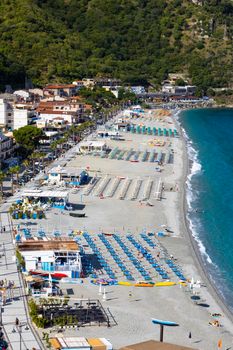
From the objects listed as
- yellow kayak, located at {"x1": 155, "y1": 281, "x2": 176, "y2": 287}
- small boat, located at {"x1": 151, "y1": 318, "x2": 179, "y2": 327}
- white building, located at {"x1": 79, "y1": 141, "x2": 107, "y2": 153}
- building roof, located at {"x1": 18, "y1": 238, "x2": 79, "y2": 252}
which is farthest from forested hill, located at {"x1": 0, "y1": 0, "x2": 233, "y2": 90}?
small boat, located at {"x1": 151, "y1": 318, "x2": 179, "y2": 327}

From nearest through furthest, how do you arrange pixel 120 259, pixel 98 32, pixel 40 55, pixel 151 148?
pixel 120 259, pixel 151 148, pixel 40 55, pixel 98 32

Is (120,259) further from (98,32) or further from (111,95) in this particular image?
(98,32)

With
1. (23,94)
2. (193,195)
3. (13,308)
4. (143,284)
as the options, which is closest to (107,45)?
(23,94)

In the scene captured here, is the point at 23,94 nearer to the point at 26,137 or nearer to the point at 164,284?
the point at 26,137

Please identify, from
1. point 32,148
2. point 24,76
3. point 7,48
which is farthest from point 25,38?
point 32,148

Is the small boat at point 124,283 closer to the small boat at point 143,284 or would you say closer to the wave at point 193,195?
the small boat at point 143,284

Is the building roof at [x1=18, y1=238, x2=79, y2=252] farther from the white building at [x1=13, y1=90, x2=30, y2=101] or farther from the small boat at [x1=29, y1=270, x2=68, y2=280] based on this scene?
the white building at [x1=13, y1=90, x2=30, y2=101]

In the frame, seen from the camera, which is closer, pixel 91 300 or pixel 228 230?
pixel 91 300

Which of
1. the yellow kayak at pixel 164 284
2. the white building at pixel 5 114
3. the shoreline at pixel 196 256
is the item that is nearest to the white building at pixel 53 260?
the yellow kayak at pixel 164 284
